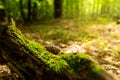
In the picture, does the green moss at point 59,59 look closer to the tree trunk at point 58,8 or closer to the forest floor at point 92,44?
the forest floor at point 92,44

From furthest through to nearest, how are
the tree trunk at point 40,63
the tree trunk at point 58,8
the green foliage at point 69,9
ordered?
the green foliage at point 69,9 < the tree trunk at point 58,8 < the tree trunk at point 40,63

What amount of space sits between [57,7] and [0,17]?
11.5ft

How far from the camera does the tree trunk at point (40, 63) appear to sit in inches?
147

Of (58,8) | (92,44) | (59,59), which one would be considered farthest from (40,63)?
(58,8)

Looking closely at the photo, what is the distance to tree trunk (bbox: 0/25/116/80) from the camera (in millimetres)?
3725

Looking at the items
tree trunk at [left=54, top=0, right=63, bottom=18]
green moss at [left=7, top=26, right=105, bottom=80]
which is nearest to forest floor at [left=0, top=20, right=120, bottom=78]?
green moss at [left=7, top=26, right=105, bottom=80]

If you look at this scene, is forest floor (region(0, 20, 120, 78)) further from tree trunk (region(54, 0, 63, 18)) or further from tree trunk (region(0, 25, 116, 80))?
tree trunk (region(54, 0, 63, 18))

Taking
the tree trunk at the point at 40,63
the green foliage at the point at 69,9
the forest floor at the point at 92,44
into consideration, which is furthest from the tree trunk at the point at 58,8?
the tree trunk at the point at 40,63

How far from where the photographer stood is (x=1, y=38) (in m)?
4.35

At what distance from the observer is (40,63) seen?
4.06 meters

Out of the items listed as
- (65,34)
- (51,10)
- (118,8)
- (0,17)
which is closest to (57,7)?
(0,17)

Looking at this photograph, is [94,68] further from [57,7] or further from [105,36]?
[57,7]

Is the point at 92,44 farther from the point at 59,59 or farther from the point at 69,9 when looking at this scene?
the point at 69,9

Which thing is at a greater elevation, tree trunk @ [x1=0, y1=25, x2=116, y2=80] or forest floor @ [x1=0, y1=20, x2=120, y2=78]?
tree trunk @ [x1=0, y1=25, x2=116, y2=80]
